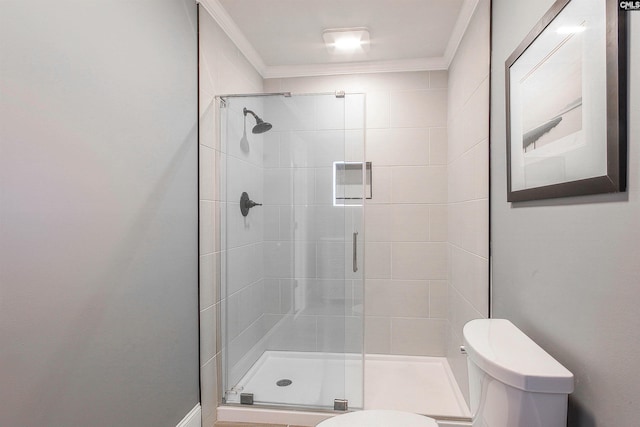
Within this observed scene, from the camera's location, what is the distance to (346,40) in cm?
230

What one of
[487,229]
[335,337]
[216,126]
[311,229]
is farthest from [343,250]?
[216,126]

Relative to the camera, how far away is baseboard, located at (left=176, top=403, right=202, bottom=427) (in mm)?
1679

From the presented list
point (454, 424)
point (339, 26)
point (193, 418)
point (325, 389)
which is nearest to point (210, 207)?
point (193, 418)

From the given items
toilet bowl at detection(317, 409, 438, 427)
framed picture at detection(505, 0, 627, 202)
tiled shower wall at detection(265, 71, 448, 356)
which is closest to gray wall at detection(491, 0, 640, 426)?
framed picture at detection(505, 0, 627, 202)

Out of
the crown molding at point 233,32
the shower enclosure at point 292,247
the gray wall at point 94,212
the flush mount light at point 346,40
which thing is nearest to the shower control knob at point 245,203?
the shower enclosure at point 292,247

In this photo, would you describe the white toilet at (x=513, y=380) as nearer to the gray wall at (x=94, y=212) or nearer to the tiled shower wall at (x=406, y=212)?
the gray wall at (x=94, y=212)

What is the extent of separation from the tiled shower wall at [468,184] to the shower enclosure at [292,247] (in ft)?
2.11

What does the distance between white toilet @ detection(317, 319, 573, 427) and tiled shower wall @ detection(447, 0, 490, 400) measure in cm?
61

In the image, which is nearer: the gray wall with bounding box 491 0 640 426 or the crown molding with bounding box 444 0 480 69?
the gray wall with bounding box 491 0 640 426

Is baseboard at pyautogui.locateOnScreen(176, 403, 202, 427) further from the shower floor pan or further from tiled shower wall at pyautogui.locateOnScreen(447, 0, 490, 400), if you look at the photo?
tiled shower wall at pyautogui.locateOnScreen(447, 0, 490, 400)

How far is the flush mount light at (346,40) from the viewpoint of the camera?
2.19 meters

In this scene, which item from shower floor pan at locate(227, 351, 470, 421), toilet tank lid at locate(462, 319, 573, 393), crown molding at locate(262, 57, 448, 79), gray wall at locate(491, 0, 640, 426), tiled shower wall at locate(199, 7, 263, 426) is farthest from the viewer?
crown molding at locate(262, 57, 448, 79)

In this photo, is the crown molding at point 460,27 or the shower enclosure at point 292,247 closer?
the crown molding at point 460,27

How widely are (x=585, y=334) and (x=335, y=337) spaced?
1.40 m
